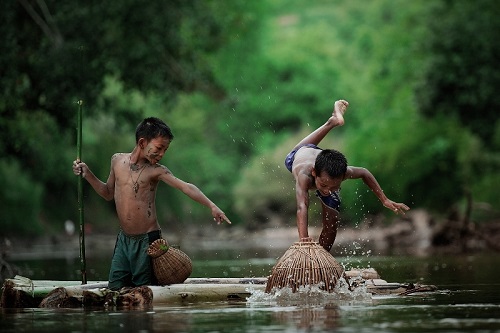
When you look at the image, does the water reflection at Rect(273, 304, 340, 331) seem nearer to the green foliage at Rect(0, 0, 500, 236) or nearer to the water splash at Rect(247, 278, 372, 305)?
the water splash at Rect(247, 278, 372, 305)

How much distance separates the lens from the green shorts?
40.1 ft

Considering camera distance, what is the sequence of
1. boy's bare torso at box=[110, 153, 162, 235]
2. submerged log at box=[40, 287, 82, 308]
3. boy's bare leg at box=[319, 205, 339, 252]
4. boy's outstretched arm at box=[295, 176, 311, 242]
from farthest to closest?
boy's bare leg at box=[319, 205, 339, 252] → boy's bare torso at box=[110, 153, 162, 235] → boy's outstretched arm at box=[295, 176, 311, 242] → submerged log at box=[40, 287, 82, 308]

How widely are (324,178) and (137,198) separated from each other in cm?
180

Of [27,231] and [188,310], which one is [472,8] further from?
[188,310]

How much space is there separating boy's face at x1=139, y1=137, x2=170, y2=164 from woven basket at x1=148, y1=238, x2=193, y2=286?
2.64 feet

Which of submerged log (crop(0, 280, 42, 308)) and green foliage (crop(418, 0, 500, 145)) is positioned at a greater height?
green foliage (crop(418, 0, 500, 145))

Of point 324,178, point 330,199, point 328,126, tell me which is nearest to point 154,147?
point 324,178

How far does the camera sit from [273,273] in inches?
463

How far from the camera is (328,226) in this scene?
42.4 feet

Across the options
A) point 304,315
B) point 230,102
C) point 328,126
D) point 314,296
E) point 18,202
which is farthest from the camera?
point 18,202

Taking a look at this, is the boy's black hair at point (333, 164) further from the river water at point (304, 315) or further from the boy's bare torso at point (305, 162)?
the river water at point (304, 315)

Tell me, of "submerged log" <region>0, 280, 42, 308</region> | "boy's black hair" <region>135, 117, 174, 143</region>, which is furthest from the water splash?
"submerged log" <region>0, 280, 42, 308</region>

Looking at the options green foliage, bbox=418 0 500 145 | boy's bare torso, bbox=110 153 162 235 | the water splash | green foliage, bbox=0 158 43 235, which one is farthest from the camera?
green foliage, bbox=0 158 43 235

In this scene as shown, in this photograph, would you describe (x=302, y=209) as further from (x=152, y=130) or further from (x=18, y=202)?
(x=18, y=202)
